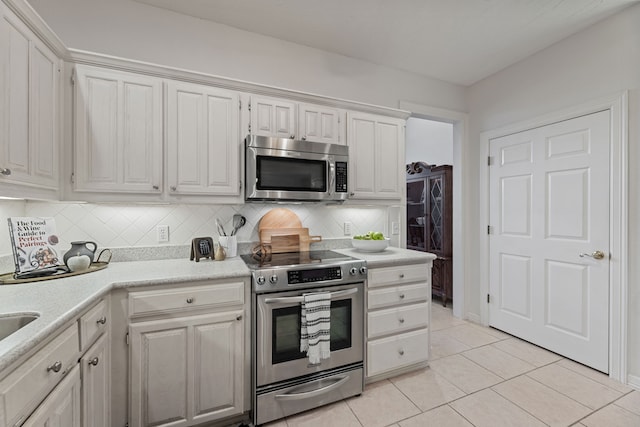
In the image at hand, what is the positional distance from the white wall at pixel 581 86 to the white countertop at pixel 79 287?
164 centimetres

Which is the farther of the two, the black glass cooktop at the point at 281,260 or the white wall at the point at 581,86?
the white wall at the point at 581,86

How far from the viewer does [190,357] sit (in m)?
1.60

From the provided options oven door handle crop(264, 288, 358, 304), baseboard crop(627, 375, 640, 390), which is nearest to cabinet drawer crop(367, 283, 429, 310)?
oven door handle crop(264, 288, 358, 304)

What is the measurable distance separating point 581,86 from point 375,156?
183cm

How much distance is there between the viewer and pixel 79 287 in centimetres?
137

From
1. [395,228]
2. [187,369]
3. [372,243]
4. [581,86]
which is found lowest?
[187,369]

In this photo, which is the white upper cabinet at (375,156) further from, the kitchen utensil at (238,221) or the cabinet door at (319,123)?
the kitchen utensil at (238,221)

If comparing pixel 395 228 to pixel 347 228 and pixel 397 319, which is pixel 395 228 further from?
pixel 397 319

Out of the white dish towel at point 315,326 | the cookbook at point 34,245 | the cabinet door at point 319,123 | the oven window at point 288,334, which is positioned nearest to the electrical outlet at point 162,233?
the cookbook at point 34,245

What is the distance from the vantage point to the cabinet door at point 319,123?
2.28m

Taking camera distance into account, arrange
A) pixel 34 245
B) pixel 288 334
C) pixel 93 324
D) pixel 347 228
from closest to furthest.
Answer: pixel 93 324, pixel 34 245, pixel 288 334, pixel 347 228

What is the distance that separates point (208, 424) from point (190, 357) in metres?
0.48

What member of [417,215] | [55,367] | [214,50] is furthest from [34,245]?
[417,215]

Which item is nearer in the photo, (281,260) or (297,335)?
(297,335)
